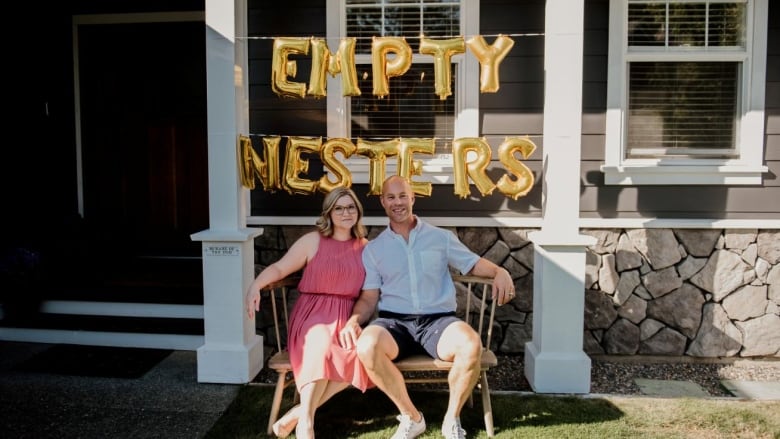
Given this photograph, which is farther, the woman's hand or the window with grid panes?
the window with grid panes

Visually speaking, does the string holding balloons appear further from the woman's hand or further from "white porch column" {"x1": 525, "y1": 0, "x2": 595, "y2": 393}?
the woman's hand

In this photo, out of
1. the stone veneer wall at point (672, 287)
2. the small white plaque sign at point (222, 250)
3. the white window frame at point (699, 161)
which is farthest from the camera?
the stone veneer wall at point (672, 287)

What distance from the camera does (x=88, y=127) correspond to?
493cm

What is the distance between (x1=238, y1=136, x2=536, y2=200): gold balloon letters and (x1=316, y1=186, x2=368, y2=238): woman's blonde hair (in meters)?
0.42

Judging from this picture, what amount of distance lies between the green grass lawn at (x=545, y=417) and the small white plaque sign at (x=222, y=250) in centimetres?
74

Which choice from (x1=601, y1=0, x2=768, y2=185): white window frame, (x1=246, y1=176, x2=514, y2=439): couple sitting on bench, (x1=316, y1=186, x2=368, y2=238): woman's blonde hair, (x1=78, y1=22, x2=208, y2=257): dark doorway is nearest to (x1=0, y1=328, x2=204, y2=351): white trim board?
(x1=78, y1=22, x2=208, y2=257): dark doorway

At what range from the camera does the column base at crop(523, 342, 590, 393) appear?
328 cm

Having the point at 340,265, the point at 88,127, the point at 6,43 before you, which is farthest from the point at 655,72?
the point at 6,43

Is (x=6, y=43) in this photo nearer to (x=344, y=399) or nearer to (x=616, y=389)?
(x=344, y=399)

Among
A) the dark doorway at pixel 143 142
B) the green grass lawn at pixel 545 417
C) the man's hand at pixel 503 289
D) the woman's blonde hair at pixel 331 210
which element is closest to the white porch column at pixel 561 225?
the green grass lawn at pixel 545 417

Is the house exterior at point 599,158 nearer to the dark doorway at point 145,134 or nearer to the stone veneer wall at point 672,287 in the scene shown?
the stone veneer wall at point 672,287

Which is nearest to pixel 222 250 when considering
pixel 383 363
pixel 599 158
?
pixel 383 363

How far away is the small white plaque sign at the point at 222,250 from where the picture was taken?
134 inches

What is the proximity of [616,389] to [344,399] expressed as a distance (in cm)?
155
